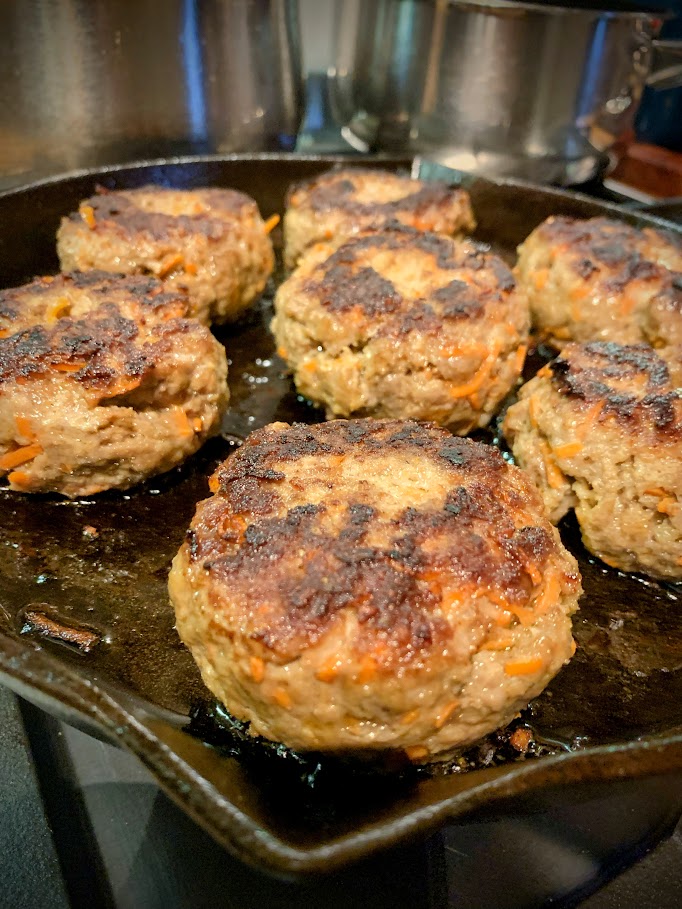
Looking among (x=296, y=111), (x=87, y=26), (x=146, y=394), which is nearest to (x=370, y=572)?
(x=146, y=394)

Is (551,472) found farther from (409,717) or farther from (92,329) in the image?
(92,329)

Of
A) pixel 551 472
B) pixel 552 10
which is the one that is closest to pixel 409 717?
pixel 551 472

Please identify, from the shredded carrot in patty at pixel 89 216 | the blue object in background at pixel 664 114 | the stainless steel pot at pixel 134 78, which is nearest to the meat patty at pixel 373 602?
the shredded carrot in patty at pixel 89 216

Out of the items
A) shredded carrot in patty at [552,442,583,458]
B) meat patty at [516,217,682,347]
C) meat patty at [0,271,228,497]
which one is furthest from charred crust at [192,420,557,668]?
meat patty at [516,217,682,347]

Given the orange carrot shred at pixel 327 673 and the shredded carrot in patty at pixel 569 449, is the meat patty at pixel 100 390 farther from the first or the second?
the shredded carrot in patty at pixel 569 449

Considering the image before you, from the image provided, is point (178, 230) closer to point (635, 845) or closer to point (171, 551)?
point (171, 551)

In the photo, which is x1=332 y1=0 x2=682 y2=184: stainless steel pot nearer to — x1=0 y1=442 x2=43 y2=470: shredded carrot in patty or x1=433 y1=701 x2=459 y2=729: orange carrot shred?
x1=0 y1=442 x2=43 y2=470: shredded carrot in patty
